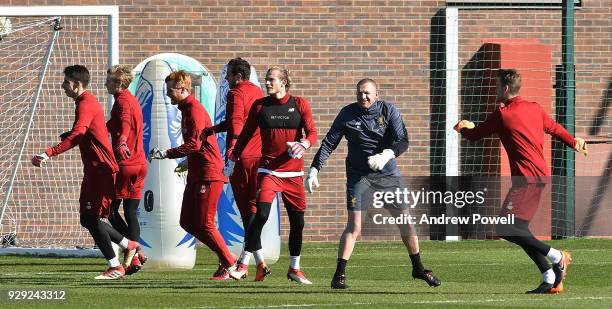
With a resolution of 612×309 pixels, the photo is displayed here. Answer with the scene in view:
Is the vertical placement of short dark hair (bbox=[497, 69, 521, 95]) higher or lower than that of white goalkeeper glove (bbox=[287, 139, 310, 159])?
higher

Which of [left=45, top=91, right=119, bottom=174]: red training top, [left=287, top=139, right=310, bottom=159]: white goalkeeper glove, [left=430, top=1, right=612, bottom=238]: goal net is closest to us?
[left=287, top=139, right=310, bottom=159]: white goalkeeper glove

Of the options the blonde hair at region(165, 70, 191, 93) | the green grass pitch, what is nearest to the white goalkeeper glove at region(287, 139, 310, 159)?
the green grass pitch

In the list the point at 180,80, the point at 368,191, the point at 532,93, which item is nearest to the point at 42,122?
the point at 532,93

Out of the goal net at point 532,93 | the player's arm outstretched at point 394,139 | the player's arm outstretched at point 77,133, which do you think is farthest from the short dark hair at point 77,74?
the goal net at point 532,93

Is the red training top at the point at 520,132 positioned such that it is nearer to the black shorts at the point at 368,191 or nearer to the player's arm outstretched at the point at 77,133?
the black shorts at the point at 368,191

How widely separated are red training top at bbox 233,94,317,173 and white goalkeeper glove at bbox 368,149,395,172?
2.84 feet

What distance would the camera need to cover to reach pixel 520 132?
11836mm

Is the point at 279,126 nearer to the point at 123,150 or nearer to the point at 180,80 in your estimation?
the point at 180,80

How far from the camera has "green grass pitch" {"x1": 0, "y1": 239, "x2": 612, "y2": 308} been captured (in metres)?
11.0

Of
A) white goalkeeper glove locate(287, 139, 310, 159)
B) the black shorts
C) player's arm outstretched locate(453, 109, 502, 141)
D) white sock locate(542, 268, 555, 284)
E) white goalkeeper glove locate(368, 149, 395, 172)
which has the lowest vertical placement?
white sock locate(542, 268, 555, 284)

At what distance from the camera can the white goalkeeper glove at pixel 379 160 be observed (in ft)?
39.7

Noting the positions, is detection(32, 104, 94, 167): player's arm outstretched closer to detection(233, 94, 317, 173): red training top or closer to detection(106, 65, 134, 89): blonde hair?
detection(106, 65, 134, 89): blonde hair

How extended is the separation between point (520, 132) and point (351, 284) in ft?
7.25

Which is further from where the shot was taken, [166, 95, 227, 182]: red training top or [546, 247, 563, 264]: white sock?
[166, 95, 227, 182]: red training top
